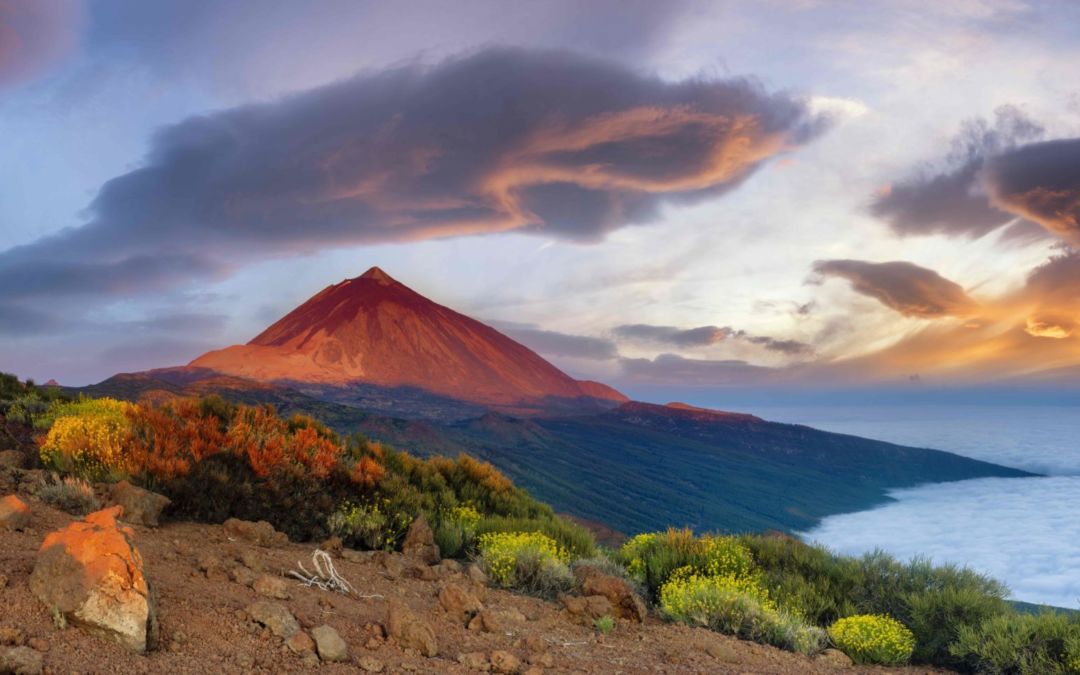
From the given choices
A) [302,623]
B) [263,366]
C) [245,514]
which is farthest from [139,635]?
[263,366]

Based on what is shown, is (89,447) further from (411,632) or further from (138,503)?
(411,632)

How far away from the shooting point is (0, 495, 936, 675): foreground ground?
402cm

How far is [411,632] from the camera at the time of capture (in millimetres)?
5188

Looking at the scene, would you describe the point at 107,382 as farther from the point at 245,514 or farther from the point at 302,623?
the point at 302,623

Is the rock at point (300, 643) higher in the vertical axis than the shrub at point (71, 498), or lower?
lower

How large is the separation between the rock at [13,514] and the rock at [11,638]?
2733 millimetres

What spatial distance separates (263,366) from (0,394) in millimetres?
122415

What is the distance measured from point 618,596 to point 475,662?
2719 mm

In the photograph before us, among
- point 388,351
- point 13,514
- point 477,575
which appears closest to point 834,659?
point 477,575

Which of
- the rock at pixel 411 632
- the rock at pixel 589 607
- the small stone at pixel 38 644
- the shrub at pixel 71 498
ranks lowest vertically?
the rock at pixel 589 607

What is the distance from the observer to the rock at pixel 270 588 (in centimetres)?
554

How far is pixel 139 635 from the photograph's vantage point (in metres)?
3.98

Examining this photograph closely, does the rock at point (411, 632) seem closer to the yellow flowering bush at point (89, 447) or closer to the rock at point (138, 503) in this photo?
the rock at point (138, 503)

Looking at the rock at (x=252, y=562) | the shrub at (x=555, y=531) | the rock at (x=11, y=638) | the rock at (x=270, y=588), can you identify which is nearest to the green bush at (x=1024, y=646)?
the shrub at (x=555, y=531)
